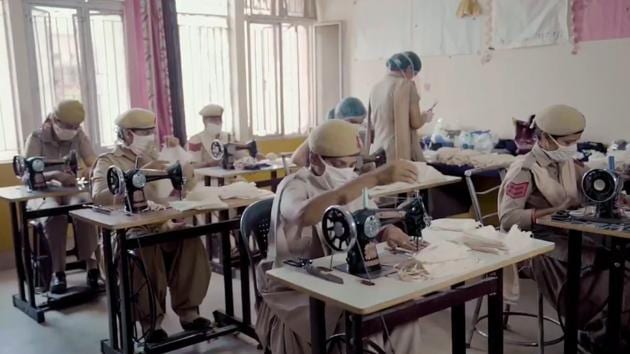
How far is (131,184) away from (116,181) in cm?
11

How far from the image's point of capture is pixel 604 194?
2.66 meters

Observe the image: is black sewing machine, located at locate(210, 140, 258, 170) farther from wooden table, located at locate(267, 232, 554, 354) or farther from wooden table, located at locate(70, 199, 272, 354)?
wooden table, located at locate(267, 232, 554, 354)

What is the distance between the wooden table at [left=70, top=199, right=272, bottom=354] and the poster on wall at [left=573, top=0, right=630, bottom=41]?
9.93 ft

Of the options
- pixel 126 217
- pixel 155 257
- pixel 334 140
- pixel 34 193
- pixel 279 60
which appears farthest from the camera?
pixel 279 60

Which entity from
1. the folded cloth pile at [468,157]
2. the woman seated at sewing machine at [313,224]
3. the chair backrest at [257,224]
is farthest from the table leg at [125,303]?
the folded cloth pile at [468,157]

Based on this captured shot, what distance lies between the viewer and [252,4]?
6.36 meters

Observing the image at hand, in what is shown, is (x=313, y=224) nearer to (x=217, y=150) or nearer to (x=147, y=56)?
(x=217, y=150)

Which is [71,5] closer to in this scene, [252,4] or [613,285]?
[252,4]

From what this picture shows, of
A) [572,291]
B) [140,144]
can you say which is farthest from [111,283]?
[572,291]

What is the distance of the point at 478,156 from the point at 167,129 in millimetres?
2779

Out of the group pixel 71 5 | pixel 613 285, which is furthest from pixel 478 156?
pixel 71 5

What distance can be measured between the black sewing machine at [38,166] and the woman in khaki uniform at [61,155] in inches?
2.0

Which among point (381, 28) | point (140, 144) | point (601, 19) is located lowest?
point (140, 144)

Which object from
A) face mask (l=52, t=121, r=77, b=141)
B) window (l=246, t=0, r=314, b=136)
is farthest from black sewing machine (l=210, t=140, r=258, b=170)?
window (l=246, t=0, r=314, b=136)
